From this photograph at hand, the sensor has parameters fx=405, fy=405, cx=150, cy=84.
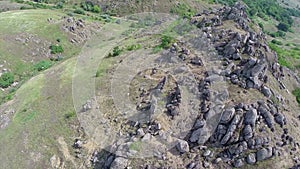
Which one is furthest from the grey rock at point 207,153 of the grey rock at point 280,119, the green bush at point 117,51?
the green bush at point 117,51

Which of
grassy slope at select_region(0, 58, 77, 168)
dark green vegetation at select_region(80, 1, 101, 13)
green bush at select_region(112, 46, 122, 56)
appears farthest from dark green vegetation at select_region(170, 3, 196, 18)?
grassy slope at select_region(0, 58, 77, 168)

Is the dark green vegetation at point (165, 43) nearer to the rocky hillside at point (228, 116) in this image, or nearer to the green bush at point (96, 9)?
the rocky hillside at point (228, 116)

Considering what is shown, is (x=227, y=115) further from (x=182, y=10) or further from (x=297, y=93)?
(x=182, y=10)

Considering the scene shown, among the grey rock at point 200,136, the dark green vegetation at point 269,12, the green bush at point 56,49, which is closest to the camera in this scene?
the grey rock at point 200,136

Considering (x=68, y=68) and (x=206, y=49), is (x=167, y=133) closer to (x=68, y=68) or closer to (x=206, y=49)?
(x=206, y=49)

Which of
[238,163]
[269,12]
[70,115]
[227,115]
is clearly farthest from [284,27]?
[238,163]
